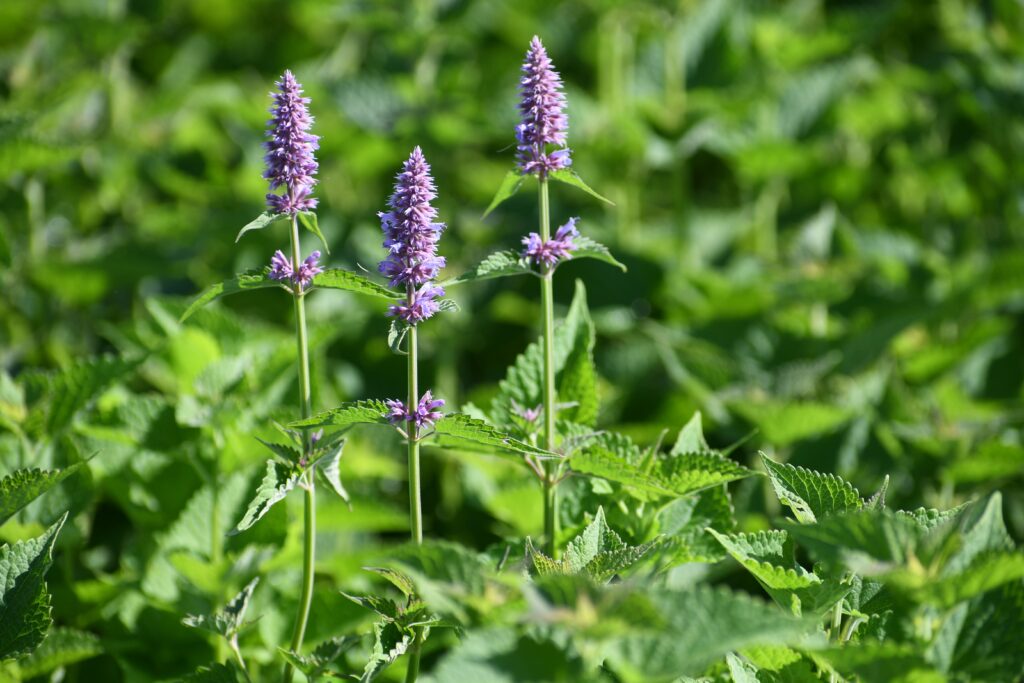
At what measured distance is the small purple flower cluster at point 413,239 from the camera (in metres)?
1.31

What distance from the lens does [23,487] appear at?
4.87 ft

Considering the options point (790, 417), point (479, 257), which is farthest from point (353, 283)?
point (479, 257)

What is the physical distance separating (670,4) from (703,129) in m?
0.43

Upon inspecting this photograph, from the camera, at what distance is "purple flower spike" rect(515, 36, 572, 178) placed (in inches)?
54.4

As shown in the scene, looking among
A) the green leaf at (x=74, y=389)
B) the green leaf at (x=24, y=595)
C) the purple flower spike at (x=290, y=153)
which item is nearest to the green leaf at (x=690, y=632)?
the purple flower spike at (x=290, y=153)

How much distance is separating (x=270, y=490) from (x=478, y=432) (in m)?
0.27

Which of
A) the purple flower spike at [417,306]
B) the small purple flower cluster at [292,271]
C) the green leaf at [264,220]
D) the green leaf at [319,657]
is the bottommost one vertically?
the green leaf at [319,657]

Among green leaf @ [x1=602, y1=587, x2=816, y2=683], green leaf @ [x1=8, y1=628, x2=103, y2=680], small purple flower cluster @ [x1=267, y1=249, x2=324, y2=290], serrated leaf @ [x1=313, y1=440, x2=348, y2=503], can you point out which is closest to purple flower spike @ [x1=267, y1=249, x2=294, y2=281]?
small purple flower cluster @ [x1=267, y1=249, x2=324, y2=290]

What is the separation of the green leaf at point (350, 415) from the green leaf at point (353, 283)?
0.44 feet

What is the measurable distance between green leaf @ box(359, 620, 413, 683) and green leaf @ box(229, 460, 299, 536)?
0.22 m

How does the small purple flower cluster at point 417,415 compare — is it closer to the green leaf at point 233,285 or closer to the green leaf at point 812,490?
the green leaf at point 233,285

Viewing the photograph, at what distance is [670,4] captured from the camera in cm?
335

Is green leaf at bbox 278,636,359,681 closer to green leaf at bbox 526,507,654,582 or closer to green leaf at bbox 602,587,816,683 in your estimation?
green leaf at bbox 526,507,654,582

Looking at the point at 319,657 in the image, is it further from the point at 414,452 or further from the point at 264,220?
the point at 264,220
